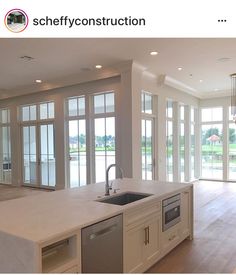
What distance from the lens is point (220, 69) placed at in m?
6.02

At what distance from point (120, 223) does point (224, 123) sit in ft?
25.3

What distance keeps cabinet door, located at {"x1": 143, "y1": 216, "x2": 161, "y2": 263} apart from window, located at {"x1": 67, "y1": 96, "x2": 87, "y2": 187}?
13.3 feet

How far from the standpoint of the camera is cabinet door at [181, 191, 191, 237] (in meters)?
3.50

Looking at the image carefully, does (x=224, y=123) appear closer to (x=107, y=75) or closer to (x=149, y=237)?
(x=107, y=75)

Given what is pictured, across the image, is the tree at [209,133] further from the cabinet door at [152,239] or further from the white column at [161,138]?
the cabinet door at [152,239]

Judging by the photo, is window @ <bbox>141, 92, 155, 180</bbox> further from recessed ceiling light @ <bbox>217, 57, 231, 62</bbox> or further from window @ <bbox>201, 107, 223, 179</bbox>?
window @ <bbox>201, 107, 223, 179</bbox>

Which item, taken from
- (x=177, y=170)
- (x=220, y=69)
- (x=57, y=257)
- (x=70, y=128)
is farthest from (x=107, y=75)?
(x=57, y=257)

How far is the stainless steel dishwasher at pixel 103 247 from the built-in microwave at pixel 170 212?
0.87 meters

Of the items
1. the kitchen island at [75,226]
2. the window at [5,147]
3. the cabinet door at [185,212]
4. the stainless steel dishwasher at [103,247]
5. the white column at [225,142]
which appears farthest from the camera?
the white column at [225,142]

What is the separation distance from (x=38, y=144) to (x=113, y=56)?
4.19 metres

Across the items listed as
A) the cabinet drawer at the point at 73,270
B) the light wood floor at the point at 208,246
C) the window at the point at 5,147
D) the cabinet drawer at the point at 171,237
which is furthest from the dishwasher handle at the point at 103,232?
the window at the point at 5,147
